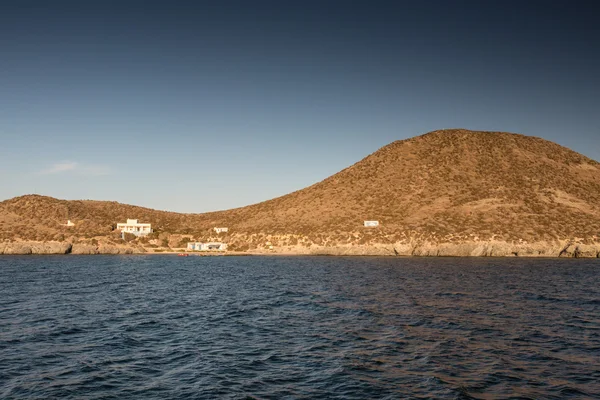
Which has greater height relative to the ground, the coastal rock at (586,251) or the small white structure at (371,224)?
the small white structure at (371,224)

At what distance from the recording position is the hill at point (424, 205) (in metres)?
112

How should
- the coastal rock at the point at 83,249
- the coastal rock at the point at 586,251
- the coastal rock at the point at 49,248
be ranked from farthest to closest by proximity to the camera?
the coastal rock at the point at 83,249 < the coastal rock at the point at 49,248 < the coastal rock at the point at 586,251

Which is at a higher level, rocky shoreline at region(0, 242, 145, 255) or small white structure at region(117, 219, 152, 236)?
small white structure at region(117, 219, 152, 236)

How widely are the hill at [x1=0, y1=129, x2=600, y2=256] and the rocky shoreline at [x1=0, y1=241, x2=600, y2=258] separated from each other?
1.77 metres

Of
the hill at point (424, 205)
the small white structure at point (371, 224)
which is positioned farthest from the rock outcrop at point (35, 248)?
the small white structure at point (371, 224)

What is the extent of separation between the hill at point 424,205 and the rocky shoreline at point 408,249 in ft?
5.82

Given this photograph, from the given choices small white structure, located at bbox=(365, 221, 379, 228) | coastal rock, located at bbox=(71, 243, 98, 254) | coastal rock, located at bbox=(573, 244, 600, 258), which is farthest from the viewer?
coastal rock, located at bbox=(71, 243, 98, 254)

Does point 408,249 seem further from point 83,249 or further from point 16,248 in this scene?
point 16,248

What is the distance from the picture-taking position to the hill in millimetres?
111688

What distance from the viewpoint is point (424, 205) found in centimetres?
12612

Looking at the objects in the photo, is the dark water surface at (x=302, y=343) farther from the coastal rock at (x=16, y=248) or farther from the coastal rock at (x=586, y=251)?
the coastal rock at (x=16, y=248)

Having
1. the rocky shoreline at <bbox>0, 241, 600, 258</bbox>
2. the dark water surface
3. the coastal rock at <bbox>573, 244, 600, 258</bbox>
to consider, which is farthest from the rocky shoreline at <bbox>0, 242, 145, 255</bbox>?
the coastal rock at <bbox>573, 244, 600, 258</bbox>

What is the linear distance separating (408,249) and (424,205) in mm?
23366

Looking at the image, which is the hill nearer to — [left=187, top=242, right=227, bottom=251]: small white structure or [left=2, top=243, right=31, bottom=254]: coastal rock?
[left=187, top=242, right=227, bottom=251]: small white structure
